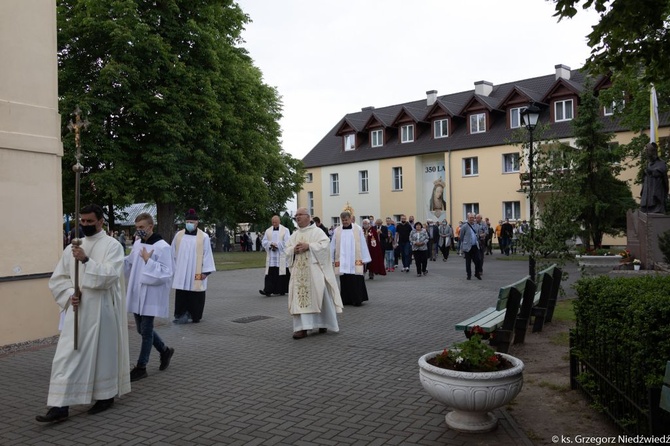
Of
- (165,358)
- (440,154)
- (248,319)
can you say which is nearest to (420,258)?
(248,319)

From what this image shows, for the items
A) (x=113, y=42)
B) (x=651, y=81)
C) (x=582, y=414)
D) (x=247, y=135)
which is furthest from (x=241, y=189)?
(x=582, y=414)

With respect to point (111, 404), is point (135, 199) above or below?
above

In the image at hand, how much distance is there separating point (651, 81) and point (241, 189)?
22495 mm

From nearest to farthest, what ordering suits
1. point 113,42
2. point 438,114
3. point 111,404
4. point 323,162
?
point 111,404 → point 113,42 → point 438,114 → point 323,162

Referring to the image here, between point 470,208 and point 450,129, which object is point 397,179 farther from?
point 470,208

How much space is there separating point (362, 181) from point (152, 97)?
90.1 ft

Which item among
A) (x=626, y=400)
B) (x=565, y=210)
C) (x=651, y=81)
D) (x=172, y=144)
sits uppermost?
(x=172, y=144)

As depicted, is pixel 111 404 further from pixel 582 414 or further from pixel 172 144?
pixel 172 144

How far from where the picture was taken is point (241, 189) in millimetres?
28812

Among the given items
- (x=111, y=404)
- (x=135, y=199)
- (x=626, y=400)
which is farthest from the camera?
(x=135, y=199)

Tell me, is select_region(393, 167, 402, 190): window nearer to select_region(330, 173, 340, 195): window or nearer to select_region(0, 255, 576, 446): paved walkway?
select_region(330, 173, 340, 195): window

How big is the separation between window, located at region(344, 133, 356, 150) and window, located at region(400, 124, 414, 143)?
16.1 ft

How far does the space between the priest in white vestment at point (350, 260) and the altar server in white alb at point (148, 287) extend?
250 inches

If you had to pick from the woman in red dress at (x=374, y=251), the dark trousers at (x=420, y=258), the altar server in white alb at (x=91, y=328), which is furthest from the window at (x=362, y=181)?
the altar server in white alb at (x=91, y=328)
